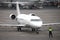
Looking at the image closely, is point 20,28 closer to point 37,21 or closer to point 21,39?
point 37,21

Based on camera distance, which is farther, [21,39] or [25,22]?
[25,22]

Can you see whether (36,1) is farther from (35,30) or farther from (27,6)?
(35,30)

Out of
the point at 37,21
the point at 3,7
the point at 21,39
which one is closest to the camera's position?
the point at 21,39

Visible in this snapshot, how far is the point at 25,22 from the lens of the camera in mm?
24812

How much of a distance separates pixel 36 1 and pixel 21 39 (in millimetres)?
39887

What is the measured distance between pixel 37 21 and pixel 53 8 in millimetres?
38205

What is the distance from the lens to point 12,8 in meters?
62.8

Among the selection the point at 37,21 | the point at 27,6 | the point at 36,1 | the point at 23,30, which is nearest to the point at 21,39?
the point at 37,21

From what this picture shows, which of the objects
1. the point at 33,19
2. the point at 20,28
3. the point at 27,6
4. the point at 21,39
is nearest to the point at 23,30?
the point at 20,28

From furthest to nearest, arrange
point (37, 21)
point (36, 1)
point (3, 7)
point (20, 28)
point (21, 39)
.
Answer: point (3, 7)
point (36, 1)
point (20, 28)
point (37, 21)
point (21, 39)

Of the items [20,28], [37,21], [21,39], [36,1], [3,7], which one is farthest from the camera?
[3,7]

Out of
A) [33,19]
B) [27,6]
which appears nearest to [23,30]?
[33,19]

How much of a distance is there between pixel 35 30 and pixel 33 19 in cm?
108

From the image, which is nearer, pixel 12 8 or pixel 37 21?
pixel 37 21
